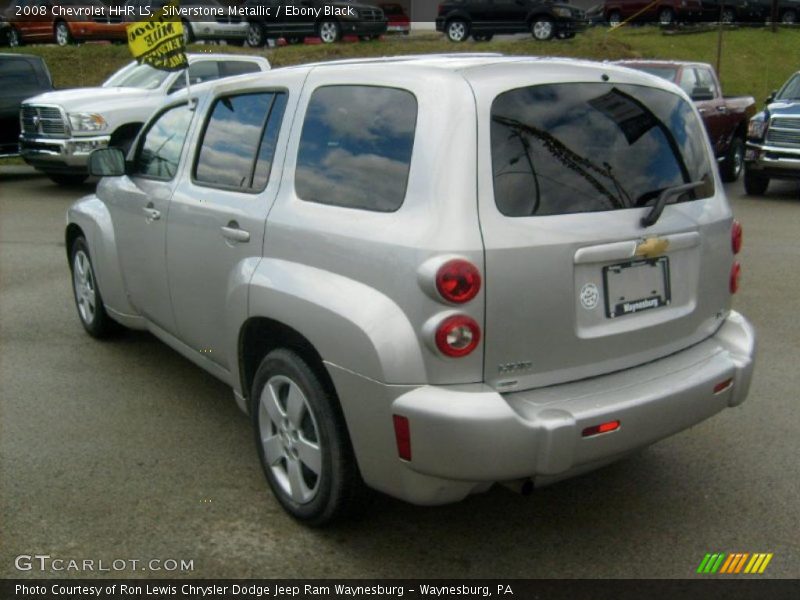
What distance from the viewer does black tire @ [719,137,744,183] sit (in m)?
14.9

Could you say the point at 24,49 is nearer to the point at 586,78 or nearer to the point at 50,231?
the point at 50,231

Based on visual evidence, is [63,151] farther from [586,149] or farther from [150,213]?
[586,149]

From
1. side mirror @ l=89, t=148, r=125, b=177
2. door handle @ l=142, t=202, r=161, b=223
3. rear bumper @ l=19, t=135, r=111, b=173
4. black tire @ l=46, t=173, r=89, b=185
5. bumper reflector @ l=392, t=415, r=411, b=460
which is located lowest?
black tire @ l=46, t=173, r=89, b=185

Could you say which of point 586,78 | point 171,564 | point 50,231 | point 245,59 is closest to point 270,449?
point 171,564

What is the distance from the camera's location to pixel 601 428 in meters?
3.08

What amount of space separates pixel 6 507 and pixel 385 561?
5.57ft

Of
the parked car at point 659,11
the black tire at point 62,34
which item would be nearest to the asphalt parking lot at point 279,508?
the black tire at point 62,34

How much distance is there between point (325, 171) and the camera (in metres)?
3.54

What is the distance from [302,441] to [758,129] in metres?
11.2

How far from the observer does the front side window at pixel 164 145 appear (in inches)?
189

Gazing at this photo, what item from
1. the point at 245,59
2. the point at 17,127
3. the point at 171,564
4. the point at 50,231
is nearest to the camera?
the point at 171,564

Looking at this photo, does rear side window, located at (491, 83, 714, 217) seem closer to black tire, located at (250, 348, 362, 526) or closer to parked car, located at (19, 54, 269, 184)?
black tire, located at (250, 348, 362, 526)

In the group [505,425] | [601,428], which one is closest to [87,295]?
[505,425]

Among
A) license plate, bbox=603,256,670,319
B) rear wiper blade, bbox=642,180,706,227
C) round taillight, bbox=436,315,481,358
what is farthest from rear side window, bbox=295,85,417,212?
rear wiper blade, bbox=642,180,706,227
